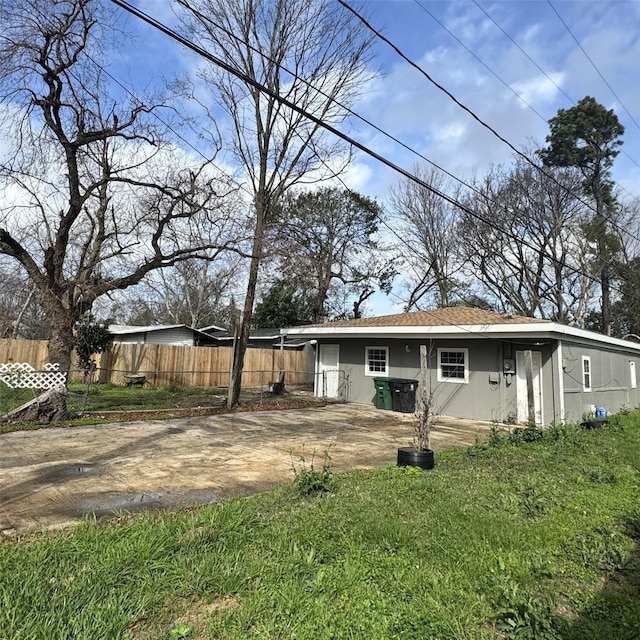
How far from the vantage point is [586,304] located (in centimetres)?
2402

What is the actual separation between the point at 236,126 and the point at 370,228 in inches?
700

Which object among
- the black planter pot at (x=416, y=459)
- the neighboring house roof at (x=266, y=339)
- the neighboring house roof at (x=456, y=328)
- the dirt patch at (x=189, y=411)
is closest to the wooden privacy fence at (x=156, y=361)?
the neighboring house roof at (x=456, y=328)

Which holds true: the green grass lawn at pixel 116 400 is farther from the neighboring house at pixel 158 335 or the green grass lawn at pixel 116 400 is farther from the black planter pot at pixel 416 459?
the black planter pot at pixel 416 459

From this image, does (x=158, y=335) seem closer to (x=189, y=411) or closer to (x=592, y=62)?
(x=189, y=411)

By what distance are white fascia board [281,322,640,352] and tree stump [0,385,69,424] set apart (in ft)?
27.3

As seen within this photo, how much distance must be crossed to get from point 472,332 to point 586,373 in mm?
4174

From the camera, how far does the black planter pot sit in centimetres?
582

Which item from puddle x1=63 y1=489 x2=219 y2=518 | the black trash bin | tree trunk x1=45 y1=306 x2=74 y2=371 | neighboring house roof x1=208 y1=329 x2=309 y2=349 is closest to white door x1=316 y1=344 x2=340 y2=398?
the black trash bin

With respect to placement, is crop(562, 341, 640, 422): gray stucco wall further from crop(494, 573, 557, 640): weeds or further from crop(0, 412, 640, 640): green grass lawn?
crop(494, 573, 557, 640): weeds

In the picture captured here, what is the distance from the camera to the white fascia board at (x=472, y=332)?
1097 centimetres

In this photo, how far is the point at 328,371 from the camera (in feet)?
54.5

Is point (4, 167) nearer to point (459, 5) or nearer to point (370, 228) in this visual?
point (459, 5)

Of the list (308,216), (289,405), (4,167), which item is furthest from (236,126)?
(308,216)

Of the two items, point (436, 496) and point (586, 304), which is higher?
point (586, 304)
